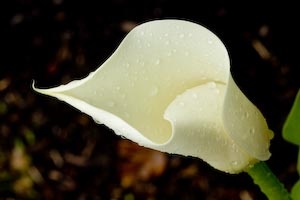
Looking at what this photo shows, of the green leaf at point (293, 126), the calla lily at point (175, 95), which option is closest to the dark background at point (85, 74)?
the green leaf at point (293, 126)

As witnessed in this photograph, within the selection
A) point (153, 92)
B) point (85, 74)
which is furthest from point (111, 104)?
point (85, 74)

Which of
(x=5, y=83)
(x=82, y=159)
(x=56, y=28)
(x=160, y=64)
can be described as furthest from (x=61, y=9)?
(x=160, y=64)

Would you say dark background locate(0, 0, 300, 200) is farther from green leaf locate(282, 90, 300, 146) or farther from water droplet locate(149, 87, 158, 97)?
water droplet locate(149, 87, 158, 97)

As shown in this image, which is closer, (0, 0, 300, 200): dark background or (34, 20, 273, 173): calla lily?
(34, 20, 273, 173): calla lily

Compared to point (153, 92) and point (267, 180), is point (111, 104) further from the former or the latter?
point (267, 180)

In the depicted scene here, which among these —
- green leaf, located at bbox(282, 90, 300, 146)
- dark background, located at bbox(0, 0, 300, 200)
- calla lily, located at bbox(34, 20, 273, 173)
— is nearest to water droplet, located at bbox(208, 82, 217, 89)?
calla lily, located at bbox(34, 20, 273, 173)

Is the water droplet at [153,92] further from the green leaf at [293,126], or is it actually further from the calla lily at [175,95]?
the green leaf at [293,126]
